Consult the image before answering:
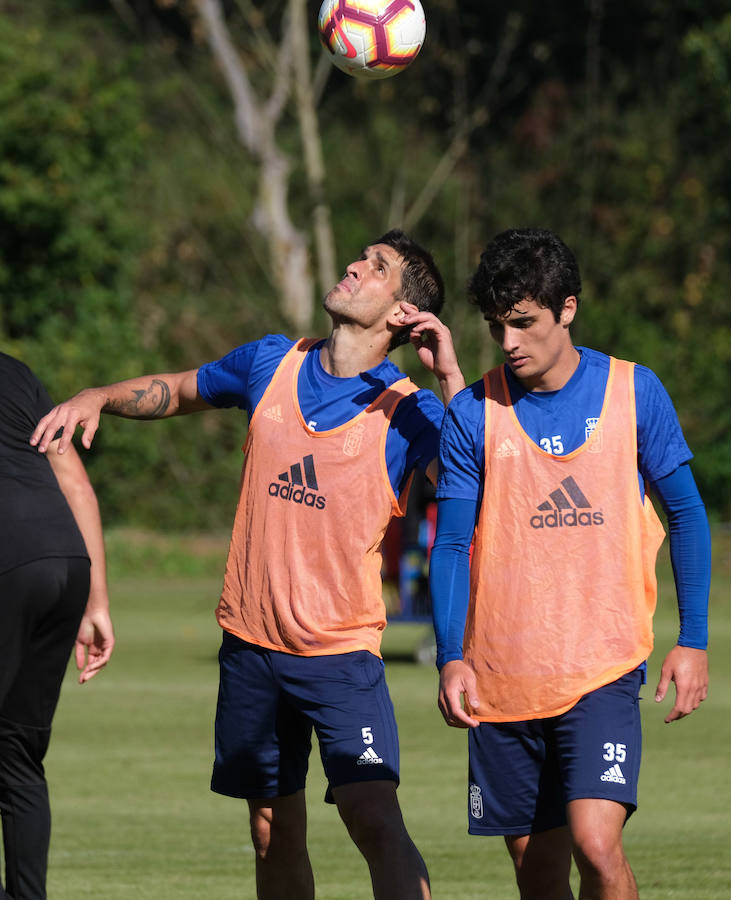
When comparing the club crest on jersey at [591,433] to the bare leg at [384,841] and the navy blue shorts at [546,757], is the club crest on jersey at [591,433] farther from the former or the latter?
the bare leg at [384,841]

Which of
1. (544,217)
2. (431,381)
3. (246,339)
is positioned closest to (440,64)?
(544,217)

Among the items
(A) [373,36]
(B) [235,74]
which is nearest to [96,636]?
(A) [373,36]

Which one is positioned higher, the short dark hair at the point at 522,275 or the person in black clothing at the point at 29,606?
the short dark hair at the point at 522,275

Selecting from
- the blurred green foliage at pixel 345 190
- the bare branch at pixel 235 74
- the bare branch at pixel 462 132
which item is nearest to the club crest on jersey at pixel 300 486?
the blurred green foliage at pixel 345 190

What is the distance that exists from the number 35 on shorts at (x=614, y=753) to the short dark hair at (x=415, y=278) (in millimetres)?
1624

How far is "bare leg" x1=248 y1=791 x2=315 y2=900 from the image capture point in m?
5.21

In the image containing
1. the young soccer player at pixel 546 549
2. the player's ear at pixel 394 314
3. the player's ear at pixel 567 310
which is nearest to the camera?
the young soccer player at pixel 546 549

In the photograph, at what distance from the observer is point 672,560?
4.61m

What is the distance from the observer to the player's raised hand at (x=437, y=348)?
5.09 m

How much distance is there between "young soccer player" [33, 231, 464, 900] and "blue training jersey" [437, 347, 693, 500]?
448mm

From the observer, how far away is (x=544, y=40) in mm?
38250

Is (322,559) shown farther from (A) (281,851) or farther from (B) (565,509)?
(A) (281,851)

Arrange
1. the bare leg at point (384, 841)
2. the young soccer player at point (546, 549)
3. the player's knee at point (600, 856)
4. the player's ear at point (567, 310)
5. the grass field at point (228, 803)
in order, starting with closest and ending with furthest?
the player's knee at point (600, 856), the young soccer player at point (546, 549), the player's ear at point (567, 310), the bare leg at point (384, 841), the grass field at point (228, 803)

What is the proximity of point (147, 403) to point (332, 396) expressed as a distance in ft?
2.12
